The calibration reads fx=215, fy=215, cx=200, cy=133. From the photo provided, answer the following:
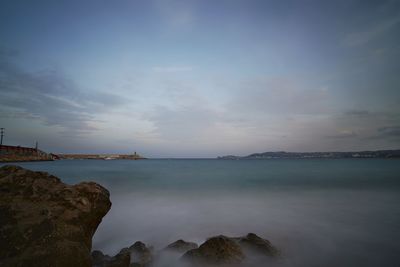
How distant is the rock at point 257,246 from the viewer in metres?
7.56

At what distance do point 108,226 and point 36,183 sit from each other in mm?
7534

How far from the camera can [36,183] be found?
5.00m

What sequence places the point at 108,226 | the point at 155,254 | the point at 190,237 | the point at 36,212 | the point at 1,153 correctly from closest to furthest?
the point at 36,212 < the point at 155,254 < the point at 190,237 < the point at 108,226 < the point at 1,153

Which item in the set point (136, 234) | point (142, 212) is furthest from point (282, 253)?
point (142, 212)

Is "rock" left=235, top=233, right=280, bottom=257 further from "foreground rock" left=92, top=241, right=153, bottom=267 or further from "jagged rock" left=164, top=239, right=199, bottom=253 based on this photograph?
"foreground rock" left=92, top=241, right=153, bottom=267

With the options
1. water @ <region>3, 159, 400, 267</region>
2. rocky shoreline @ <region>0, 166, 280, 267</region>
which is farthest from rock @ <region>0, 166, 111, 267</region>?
water @ <region>3, 159, 400, 267</region>

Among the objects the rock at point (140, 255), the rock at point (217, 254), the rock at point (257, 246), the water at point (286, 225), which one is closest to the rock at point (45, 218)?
the rock at point (140, 255)

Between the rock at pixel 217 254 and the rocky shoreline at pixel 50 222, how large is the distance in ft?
0.10

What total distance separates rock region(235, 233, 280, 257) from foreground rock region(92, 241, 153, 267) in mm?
3370

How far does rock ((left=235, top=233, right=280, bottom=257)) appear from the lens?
7556 millimetres

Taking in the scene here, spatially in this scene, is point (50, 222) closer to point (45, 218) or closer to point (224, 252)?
point (45, 218)

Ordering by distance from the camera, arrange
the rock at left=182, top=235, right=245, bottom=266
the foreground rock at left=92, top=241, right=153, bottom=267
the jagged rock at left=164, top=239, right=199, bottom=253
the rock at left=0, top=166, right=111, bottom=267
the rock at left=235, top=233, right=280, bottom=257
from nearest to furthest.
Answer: the rock at left=0, top=166, right=111, bottom=267 → the foreground rock at left=92, top=241, right=153, bottom=267 → the rock at left=182, top=235, right=245, bottom=266 → the rock at left=235, top=233, right=280, bottom=257 → the jagged rock at left=164, top=239, right=199, bottom=253

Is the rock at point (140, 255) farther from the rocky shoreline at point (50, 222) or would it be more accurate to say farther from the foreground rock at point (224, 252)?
the foreground rock at point (224, 252)

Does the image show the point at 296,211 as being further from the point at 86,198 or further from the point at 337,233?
the point at 86,198
